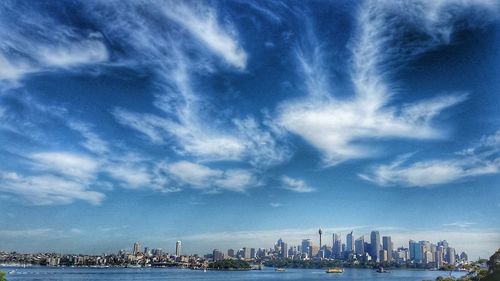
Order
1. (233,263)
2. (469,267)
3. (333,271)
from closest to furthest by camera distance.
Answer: (469,267) < (333,271) < (233,263)

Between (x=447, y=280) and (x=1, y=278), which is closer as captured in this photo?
(x=1, y=278)

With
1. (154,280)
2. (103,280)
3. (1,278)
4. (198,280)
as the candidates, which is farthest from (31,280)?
(1,278)

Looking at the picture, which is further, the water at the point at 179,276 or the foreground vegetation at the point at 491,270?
the water at the point at 179,276

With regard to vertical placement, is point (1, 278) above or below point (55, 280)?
above

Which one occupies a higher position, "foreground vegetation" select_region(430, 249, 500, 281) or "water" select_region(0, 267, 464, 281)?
"foreground vegetation" select_region(430, 249, 500, 281)

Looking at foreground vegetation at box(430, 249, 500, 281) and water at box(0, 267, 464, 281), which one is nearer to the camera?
foreground vegetation at box(430, 249, 500, 281)

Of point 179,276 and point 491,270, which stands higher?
point 491,270

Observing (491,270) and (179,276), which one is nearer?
(491,270)

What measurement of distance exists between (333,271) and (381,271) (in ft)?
83.2

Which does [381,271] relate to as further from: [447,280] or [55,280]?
[447,280]

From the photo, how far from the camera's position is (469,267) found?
4316cm

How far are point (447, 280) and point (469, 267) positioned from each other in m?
5.99

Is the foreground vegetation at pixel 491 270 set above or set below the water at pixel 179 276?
above

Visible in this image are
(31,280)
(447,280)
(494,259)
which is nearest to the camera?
(494,259)
